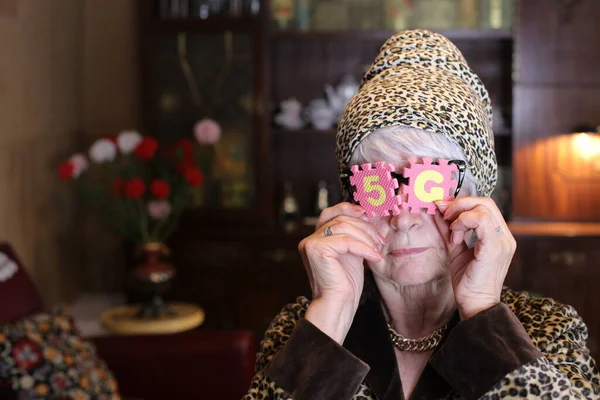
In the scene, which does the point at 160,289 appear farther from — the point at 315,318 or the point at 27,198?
the point at 315,318

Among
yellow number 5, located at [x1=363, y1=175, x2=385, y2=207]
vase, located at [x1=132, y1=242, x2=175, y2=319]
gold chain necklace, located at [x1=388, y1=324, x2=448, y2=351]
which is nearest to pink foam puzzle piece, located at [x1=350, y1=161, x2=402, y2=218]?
yellow number 5, located at [x1=363, y1=175, x2=385, y2=207]

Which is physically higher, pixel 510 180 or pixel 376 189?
pixel 376 189

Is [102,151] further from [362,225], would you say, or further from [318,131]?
Result: [362,225]

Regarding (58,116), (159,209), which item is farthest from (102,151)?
(58,116)

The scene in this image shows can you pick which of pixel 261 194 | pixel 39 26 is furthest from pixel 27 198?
pixel 261 194

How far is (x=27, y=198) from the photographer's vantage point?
381 centimetres

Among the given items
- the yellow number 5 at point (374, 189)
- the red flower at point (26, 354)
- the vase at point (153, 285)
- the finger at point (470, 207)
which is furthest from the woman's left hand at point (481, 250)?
the vase at point (153, 285)

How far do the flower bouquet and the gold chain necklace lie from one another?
80.5 inches

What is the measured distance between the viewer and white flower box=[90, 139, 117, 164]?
138 inches

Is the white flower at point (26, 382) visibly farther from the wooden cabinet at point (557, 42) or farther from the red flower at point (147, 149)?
the wooden cabinet at point (557, 42)

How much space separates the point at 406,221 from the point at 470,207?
0.13m

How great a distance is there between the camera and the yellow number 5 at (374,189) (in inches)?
55.3

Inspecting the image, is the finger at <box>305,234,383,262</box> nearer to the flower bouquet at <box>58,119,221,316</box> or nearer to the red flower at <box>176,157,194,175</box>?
the flower bouquet at <box>58,119,221,316</box>

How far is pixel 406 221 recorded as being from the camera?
56.6 inches
